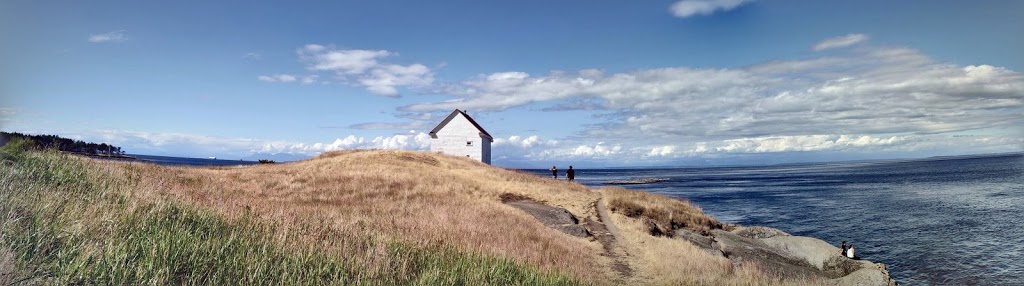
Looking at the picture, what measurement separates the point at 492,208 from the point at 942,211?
130 ft

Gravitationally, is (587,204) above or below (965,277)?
above

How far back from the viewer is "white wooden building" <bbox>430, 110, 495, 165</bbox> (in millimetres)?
63219

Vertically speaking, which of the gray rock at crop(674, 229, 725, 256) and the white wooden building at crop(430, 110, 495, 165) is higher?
the white wooden building at crop(430, 110, 495, 165)

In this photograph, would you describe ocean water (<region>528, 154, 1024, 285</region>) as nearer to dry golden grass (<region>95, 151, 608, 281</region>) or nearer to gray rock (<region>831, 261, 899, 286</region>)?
gray rock (<region>831, 261, 899, 286</region>)

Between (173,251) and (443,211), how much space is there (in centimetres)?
1474

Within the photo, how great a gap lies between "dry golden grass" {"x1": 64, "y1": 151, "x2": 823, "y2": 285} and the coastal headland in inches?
4.8

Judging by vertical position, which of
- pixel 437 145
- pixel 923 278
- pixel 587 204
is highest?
pixel 437 145

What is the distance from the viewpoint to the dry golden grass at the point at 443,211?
1369cm

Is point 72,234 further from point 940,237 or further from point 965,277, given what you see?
point 940,237

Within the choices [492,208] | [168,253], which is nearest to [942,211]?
[492,208]

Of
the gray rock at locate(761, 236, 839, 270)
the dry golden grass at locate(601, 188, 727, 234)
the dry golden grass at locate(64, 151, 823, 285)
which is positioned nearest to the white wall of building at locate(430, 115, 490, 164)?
the dry golden grass at locate(64, 151, 823, 285)

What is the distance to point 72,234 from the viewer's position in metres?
7.43

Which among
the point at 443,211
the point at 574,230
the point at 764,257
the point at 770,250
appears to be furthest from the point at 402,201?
the point at 770,250

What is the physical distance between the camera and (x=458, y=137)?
63.5 m
